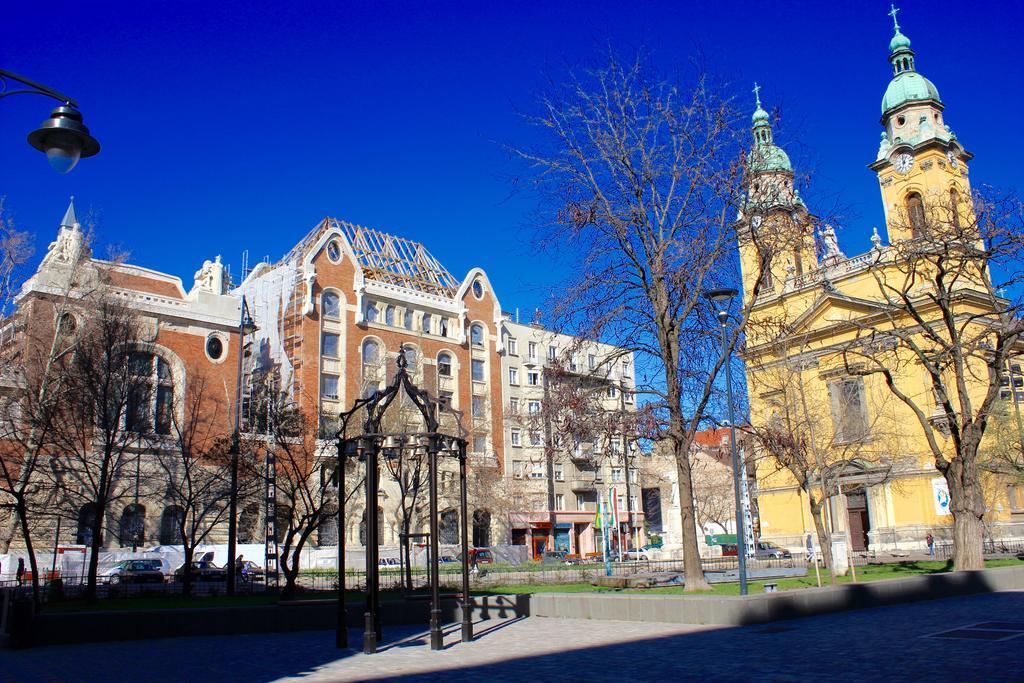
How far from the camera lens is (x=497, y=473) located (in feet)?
186

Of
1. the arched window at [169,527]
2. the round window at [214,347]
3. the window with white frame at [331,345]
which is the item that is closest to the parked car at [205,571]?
the arched window at [169,527]

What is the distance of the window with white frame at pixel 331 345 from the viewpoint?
5766 cm

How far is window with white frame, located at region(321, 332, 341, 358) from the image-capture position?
57659 millimetres

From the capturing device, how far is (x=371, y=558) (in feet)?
46.8

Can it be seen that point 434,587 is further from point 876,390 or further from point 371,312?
point 371,312

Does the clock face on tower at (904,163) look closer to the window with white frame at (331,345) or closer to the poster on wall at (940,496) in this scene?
the poster on wall at (940,496)

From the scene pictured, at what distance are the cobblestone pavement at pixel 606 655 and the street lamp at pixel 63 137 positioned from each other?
6500 mm

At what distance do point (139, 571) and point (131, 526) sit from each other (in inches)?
316

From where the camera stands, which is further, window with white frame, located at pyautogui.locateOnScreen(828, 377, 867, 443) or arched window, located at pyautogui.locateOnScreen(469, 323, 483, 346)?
arched window, located at pyautogui.locateOnScreen(469, 323, 483, 346)

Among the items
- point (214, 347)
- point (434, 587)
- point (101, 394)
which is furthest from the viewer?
point (214, 347)

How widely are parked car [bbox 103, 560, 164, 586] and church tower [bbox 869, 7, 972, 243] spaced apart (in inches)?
1577

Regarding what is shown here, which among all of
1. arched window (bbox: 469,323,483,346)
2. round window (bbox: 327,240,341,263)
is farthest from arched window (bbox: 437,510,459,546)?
round window (bbox: 327,240,341,263)

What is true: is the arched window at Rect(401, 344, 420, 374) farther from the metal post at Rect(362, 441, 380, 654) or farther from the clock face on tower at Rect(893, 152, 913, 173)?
the metal post at Rect(362, 441, 380, 654)

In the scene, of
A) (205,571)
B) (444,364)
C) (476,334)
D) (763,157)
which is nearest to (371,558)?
(763,157)
